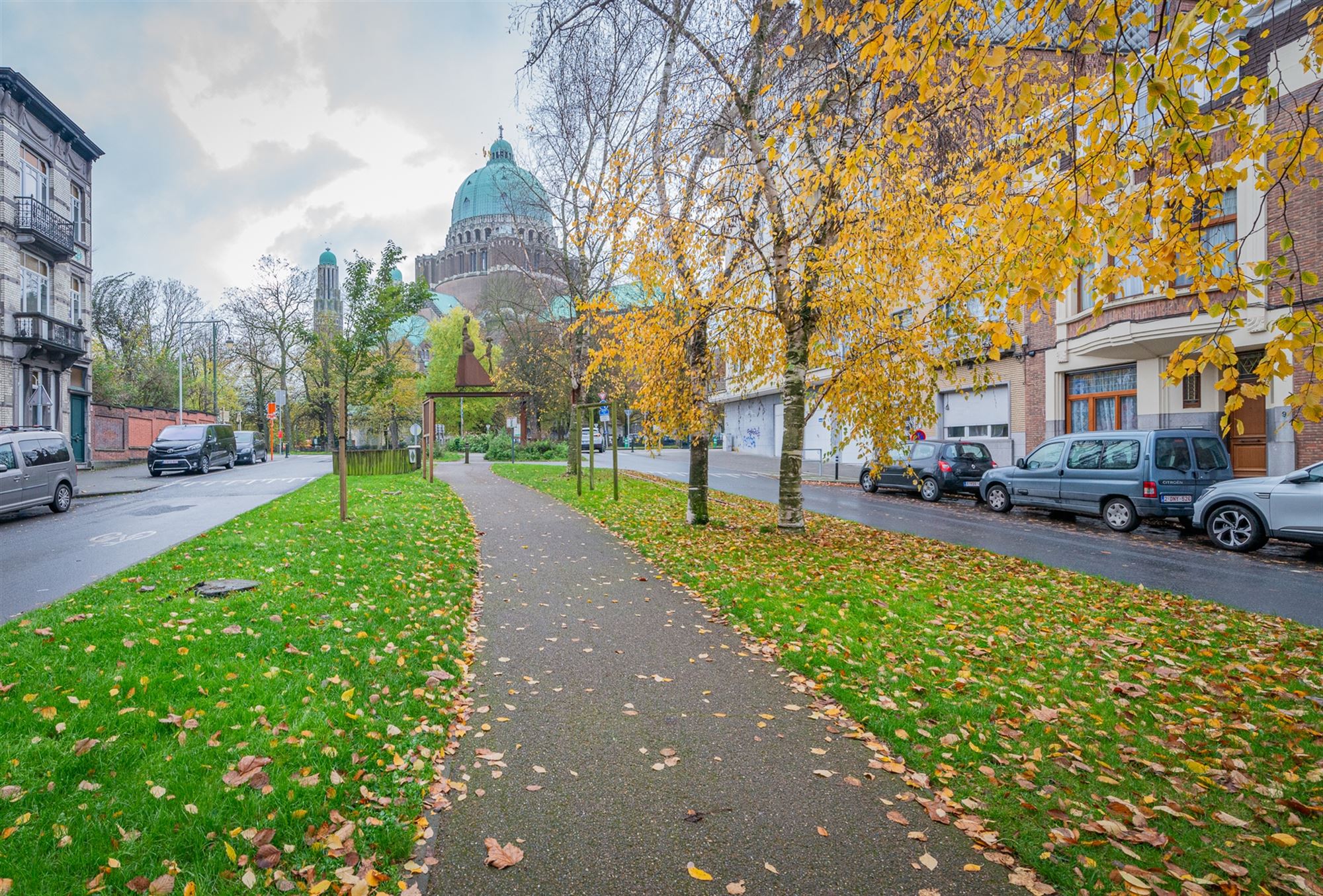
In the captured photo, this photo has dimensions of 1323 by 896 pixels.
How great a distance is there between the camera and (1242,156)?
4113 millimetres

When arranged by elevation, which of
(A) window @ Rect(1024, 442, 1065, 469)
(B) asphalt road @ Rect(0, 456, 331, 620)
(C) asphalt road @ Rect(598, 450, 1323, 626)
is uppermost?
(A) window @ Rect(1024, 442, 1065, 469)

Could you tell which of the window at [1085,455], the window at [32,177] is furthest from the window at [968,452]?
the window at [32,177]

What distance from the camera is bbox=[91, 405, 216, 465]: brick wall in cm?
3350

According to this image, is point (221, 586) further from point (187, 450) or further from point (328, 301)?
point (328, 301)

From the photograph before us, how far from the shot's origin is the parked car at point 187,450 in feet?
87.2

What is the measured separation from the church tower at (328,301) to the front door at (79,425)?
11.1 m

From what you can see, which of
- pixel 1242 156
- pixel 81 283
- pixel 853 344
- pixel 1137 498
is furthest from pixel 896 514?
pixel 81 283

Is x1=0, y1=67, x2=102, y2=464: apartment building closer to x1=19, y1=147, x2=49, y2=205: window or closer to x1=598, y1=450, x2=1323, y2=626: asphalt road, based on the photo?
x1=19, y1=147, x2=49, y2=205: window

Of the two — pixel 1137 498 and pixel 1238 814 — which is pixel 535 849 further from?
pixel 1137 498

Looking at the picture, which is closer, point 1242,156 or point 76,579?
point 1242,156

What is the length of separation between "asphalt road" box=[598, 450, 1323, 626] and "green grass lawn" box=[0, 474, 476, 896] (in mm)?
8306

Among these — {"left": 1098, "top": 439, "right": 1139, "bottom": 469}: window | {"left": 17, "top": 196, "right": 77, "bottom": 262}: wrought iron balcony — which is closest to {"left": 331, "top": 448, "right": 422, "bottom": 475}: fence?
{"left": 17, "top": 196, "right": 77, "bottom": 262}: wrought iron balcony

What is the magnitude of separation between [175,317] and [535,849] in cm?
6548

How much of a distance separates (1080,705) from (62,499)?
1848 centimetres
